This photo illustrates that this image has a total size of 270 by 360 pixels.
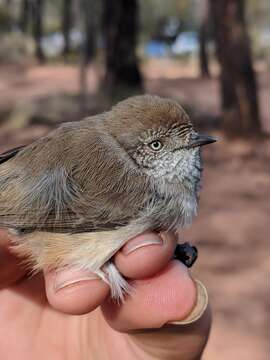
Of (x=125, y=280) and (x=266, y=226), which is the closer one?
(x=125, y=280)

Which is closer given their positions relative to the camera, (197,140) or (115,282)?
(115,282)

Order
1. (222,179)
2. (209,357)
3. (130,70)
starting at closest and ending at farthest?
(209,357) → (222,179) → (130,70)

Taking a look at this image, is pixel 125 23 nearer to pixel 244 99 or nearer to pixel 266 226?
pixel 244 99

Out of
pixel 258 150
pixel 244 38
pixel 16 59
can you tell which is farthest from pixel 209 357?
pixel 16 59

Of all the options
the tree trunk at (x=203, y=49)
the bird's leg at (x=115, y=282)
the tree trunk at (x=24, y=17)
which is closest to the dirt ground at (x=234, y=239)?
the bird's leg at (x=115, y=282)

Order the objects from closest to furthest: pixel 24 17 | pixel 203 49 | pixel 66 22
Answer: pixel 203 49
pixel 66 22
pixel 24 17

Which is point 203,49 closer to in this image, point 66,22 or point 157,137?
point 66,22

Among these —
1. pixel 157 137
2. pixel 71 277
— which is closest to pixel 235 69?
pixel 157 137

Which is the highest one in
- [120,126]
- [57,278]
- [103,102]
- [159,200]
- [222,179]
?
[120,126]
